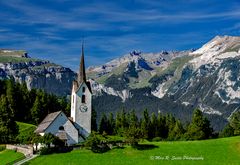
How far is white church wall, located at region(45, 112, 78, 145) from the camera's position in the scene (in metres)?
117

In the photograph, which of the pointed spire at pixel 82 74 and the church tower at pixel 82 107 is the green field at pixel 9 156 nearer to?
the church tower at pixel 82 107

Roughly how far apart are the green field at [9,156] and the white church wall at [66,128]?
40.6 feet

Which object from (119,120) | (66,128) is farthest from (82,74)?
(119,120)

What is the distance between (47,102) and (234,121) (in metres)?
59.8

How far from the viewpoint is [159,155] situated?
94.2m

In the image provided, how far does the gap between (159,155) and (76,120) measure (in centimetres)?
3286

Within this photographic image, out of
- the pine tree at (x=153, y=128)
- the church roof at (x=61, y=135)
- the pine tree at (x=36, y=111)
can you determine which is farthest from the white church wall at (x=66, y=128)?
the pine tree at (x=153, y=128)

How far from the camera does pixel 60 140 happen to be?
111 metres

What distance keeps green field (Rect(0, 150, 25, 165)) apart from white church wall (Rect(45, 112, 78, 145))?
12.4 m

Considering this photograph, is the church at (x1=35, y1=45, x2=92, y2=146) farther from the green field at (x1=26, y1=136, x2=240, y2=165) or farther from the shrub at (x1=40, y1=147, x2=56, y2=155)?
the green field at (x1=26, y1=136, x2=240, y2=165)

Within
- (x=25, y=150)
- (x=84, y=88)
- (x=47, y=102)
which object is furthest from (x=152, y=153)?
(x=47, y=102)

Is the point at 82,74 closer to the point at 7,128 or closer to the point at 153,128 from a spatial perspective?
the point at 7,128

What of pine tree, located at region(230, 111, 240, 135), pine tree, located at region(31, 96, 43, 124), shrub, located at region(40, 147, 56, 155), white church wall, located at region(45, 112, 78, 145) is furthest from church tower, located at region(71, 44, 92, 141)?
pine tree, located at region(230, 111, 240, 135)

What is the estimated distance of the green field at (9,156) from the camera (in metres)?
97.9
